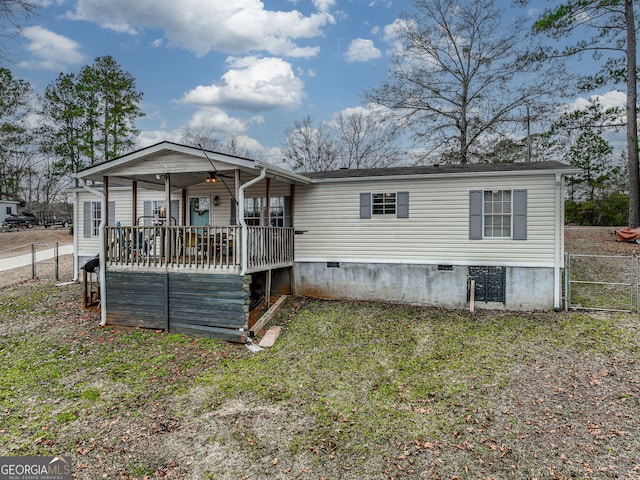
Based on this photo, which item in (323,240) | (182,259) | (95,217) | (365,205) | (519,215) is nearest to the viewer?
(182,259)

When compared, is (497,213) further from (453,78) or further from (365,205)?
(453,78)

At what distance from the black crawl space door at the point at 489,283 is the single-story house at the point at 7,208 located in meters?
38.9

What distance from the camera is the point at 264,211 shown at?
425 inches

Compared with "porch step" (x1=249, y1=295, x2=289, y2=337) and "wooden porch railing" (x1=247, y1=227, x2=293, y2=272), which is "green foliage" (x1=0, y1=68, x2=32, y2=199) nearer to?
"wooden porch railing" (x1=247, y1=227, x2=293, y2=272)

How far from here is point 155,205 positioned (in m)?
12.9

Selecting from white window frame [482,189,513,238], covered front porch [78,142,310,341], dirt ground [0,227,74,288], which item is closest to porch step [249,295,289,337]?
covered front porch [78,142,310,341]

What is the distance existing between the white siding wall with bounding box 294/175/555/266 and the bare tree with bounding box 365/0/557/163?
10.7 metres

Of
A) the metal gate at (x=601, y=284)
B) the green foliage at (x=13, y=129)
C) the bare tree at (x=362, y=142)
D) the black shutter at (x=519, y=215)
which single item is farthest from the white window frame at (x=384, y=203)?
the green foliage at (x=13, y=129)

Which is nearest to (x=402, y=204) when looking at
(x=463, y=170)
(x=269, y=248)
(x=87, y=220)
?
(x=463, y=170)

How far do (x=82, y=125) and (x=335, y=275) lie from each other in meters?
23.5

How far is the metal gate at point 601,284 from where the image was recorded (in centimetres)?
880

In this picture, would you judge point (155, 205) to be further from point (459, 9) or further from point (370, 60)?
point (459, 9)

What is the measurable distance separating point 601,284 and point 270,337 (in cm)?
981

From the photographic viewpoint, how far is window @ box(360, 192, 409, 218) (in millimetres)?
9836
